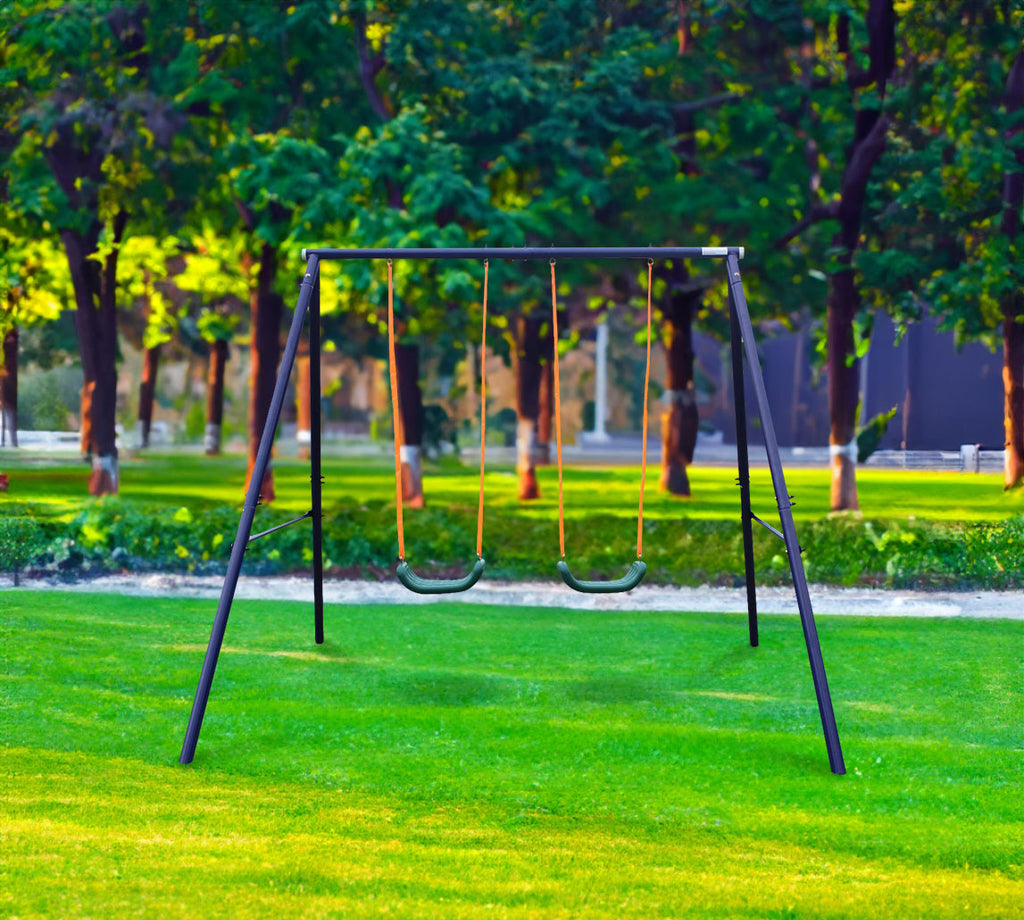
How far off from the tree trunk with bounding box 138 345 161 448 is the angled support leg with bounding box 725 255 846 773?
23079 millimetres

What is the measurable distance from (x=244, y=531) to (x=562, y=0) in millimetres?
12565

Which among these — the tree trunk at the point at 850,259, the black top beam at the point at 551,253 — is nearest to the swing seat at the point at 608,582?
the black top beam at the point at 551,253

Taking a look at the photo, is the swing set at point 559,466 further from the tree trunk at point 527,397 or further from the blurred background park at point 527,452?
the tree trunk at point 527,397

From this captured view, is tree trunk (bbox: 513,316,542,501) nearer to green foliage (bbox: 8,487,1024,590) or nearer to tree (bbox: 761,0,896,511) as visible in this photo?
green foliage (bbox: 8,487,1024,590)

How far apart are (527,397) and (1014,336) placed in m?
7.97

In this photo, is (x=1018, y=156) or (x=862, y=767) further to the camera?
(x=1018, y=156)

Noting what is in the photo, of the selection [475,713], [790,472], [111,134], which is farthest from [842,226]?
[475,713]

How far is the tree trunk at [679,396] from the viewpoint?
22.0 meters

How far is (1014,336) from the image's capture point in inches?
720

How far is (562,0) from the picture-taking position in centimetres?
1909

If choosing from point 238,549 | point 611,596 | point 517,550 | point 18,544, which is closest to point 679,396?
point 517,550

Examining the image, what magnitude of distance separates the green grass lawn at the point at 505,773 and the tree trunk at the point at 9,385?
7309 mm

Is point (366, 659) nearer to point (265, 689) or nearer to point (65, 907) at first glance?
point (265, 689)

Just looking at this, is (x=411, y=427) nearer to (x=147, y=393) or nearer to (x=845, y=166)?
(x=845, y=166)
